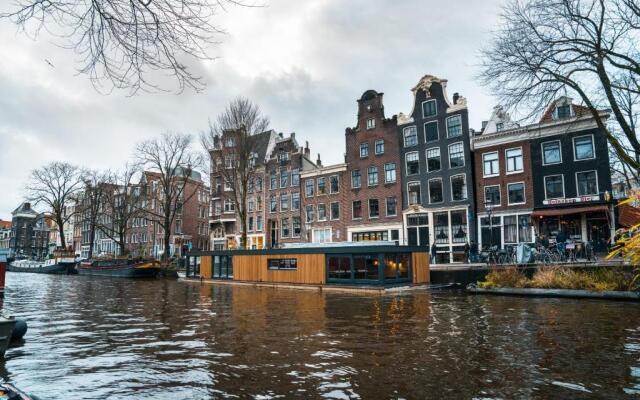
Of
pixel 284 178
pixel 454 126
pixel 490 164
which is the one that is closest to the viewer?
pixel 490 164

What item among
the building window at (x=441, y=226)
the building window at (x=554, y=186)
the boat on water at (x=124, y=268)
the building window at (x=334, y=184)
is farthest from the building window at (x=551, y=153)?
the boat on water at (x=124, y=268)

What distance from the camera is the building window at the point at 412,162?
124 feet

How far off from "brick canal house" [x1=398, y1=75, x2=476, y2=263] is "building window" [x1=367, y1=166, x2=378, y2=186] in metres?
2.94

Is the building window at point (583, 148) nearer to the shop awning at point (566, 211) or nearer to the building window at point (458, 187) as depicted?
the shop awning at point (566, 211)

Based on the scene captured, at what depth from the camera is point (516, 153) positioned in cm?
3312

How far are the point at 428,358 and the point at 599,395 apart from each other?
10.1ft

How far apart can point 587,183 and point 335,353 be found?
28645 millimetres

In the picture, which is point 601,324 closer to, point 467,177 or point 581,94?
point 581,94

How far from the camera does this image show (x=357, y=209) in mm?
41312

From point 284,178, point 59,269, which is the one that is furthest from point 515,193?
point 59,269

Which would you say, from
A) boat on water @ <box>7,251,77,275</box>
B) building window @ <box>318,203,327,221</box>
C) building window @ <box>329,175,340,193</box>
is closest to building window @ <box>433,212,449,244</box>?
building window @ <box>329,175,340,193</box>

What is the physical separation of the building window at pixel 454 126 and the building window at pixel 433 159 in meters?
1.75

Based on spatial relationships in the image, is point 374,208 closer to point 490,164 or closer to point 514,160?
point 490,164

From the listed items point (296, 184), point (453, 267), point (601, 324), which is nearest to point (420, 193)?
point (453, 267)
